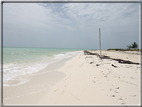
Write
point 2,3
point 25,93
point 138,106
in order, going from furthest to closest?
point 2,3
point 25,93
point 138,106

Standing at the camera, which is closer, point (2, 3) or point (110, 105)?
point (110, 105)

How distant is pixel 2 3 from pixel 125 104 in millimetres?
5990

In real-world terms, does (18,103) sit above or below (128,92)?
below

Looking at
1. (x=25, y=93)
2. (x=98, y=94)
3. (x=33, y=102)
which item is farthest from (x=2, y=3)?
(x=98, y=94)

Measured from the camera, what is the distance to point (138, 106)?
2070 millimetres

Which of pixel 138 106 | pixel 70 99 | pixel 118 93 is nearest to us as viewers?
pixel 138 106

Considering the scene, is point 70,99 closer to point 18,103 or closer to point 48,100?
point 48,100

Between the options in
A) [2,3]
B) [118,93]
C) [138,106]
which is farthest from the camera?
[2,3]

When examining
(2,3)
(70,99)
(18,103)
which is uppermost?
(2,3)

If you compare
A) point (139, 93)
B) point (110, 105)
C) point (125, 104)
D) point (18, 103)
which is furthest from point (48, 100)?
point (139, 93)

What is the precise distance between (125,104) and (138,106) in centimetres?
35

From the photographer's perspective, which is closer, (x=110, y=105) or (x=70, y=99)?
(x=110, y=105)

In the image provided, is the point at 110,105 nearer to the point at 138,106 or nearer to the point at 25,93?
the point at 138,106

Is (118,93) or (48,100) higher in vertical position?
(118,93)
